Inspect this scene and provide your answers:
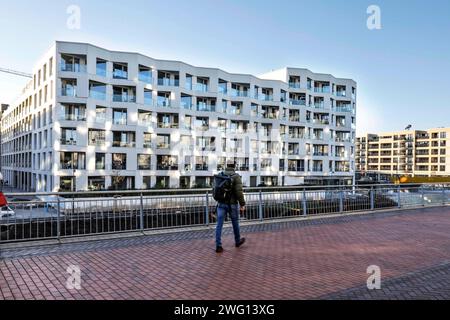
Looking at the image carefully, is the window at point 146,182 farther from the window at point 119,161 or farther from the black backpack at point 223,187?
the black backpack at point 223,187

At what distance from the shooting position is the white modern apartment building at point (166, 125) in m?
37.0

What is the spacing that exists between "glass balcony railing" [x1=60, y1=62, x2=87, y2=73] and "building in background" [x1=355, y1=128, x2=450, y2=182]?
7748 centimetres

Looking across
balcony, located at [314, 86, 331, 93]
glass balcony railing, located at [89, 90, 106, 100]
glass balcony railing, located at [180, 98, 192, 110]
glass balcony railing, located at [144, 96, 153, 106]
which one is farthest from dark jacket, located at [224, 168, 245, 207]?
balcony, located at [314, 86, 331, 93]

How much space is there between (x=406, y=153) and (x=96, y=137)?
340 feet

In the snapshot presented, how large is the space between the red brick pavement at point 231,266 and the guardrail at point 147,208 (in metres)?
1.19

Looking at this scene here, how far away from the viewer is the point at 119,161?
3966 cm

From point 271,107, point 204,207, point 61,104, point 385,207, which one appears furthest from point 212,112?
point 204,207

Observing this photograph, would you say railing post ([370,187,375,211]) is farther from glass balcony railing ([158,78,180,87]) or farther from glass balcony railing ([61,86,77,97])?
glass balcony railing ([158,78,180,87])

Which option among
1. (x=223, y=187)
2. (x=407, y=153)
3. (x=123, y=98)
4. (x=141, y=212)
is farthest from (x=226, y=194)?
(x=407, y=153)

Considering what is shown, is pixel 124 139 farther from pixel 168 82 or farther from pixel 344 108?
pixel 344 108

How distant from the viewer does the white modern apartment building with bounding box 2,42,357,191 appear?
37.0 metres

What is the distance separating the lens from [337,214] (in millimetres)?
12969
